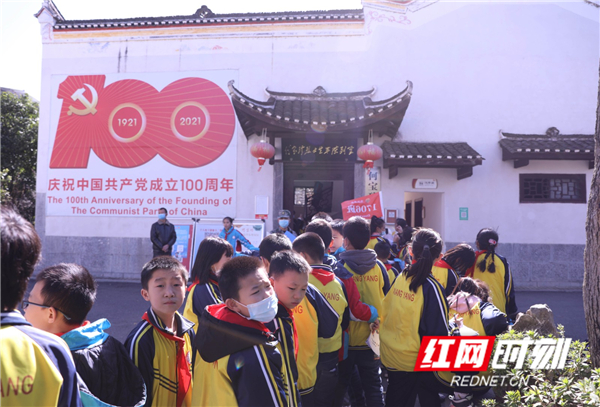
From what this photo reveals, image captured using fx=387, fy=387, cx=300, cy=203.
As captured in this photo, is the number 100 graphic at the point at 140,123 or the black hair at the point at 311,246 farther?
the number 100 graphic at the point at 140,123

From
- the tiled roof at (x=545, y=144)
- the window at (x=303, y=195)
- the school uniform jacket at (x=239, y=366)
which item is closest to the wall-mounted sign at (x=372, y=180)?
the window at (x=303, y=195)

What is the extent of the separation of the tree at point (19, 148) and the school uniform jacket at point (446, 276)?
44.2ft

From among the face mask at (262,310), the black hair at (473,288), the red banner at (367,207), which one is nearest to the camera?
the face mask at (262,310)

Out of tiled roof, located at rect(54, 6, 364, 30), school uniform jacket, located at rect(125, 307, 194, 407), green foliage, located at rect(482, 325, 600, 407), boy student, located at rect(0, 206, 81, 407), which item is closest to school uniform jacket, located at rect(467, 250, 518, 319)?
green foliage, located at rect(482, 325, 600, 407)

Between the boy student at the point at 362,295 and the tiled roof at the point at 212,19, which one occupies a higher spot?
the tiled roof at the point at 212,19

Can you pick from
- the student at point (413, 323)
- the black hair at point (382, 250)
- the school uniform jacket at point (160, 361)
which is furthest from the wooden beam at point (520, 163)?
the school uniform jacket at point (160, 361)

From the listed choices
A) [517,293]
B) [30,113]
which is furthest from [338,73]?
[30,113]

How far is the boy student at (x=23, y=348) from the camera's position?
0.98 m

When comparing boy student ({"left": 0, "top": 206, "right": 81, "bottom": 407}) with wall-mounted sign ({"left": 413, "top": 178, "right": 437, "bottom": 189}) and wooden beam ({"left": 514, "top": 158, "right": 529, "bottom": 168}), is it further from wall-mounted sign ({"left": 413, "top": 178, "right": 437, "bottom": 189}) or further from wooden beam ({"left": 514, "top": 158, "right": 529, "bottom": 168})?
wooden beam ({"left": 514, "top": 158, "right": 529, "bottom": 168})

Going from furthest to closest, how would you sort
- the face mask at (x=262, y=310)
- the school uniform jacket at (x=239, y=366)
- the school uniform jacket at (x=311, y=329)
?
the school uniform jacket at (x=311, y=329), the face mask at (x=262, y=310), the school uniform jacket at (x=239, y=366)

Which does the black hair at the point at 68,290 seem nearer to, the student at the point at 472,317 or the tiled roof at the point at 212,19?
the student at the point at 472,317

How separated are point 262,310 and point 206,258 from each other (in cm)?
121

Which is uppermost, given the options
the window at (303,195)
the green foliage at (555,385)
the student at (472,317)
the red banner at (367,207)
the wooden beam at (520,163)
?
the wooden beam at (520,163)

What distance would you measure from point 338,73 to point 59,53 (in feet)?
23.9
